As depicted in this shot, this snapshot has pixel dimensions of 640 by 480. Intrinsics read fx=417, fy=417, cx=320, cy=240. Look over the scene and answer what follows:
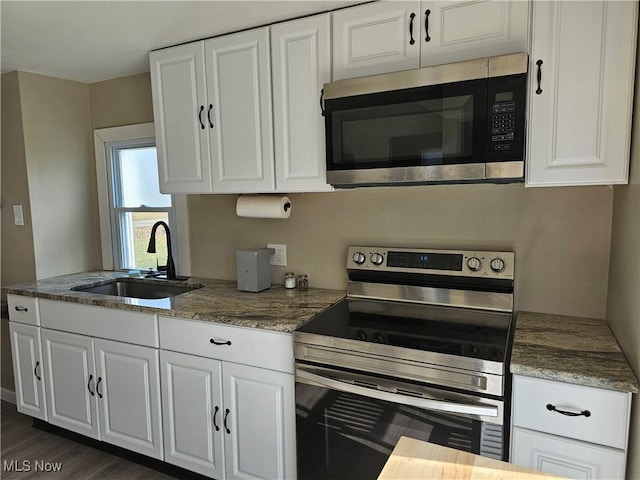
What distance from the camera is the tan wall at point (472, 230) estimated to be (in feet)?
5.66

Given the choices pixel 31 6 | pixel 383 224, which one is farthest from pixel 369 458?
pixel 31 6

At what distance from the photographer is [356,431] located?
61.0 inches

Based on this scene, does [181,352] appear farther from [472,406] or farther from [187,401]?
[472,406]

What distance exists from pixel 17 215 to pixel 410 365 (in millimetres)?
2727

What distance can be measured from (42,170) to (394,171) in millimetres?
2384

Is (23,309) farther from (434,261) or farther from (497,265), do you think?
(497,265)

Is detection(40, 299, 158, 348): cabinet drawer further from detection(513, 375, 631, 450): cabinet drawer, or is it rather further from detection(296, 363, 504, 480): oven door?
detection(513, 375, 631, 450): cabinet drawer

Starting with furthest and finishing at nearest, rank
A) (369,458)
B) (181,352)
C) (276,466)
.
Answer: (181,352)
(276,466)
(369,458)

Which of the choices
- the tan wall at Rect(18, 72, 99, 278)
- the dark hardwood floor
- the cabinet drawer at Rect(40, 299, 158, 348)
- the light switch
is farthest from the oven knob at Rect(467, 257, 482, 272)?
the light switch

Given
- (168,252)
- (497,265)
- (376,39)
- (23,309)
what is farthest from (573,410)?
(23,309)

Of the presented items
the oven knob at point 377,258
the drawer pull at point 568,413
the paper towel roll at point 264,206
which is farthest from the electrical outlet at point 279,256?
the drawer pull at point 568,413

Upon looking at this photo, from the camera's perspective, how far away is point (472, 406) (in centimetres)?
135

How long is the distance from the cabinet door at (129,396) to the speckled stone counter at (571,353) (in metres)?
1.64

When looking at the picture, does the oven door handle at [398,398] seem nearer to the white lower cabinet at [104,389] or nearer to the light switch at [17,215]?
the white lower cabinet at [104,389]
